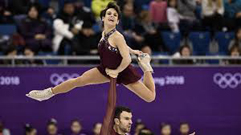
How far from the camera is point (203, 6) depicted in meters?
15.8

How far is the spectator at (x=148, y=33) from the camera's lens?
1468cm

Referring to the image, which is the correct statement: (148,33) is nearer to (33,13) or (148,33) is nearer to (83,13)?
(83,13)

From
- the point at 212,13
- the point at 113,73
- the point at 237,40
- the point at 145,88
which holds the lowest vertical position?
the point at 145,88

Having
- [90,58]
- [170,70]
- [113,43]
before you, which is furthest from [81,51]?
[113,43]

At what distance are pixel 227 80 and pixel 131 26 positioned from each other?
2.51 meters

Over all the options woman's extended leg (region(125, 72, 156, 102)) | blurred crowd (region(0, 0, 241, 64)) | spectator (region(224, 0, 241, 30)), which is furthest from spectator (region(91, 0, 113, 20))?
woman's extended leg (region(125, 72, 156, 102))

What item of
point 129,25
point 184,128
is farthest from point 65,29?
point 184,128

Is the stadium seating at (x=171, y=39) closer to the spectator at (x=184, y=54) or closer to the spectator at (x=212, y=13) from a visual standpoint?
the spectator at (x=184, y=54)

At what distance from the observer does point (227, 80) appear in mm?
14023

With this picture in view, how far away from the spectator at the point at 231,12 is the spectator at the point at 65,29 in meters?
3.48

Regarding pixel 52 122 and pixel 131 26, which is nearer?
pixel 52 122

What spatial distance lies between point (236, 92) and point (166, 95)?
1.47m

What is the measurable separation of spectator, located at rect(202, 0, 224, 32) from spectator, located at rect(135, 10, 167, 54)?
51.5 inches

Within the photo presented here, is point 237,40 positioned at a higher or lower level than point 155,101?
higher
